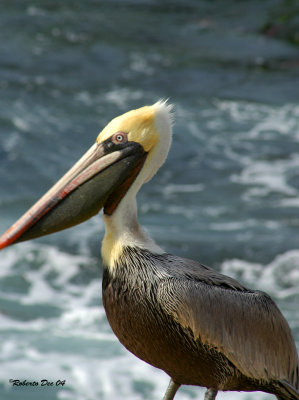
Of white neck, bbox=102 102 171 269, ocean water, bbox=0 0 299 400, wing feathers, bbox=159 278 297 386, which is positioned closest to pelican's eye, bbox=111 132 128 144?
white neck, bbox=102 102 171 269

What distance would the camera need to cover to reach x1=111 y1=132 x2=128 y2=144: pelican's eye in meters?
4.06

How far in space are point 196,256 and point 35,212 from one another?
506 cm

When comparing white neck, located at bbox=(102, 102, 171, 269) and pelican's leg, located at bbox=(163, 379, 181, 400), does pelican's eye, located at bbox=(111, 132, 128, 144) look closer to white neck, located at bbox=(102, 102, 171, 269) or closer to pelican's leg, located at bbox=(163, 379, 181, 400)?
white neck, located at bbox=(102, 102, 171, 269)

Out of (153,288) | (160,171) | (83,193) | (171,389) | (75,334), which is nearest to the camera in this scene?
(153,288)

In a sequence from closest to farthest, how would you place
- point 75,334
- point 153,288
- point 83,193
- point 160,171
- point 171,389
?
point 153,288
point 83,193
point 171,389
point 75,334
point 160,171

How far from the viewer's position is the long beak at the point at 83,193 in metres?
3.97

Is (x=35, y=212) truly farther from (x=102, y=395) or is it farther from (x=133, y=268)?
(x=102, y=395)

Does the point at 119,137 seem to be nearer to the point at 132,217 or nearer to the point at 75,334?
the point at 132,217

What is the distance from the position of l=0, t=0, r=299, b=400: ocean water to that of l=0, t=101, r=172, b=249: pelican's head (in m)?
2.88

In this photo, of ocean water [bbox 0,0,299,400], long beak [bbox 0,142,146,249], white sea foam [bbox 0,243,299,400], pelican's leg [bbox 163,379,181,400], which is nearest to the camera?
long beak [bbox 0,142,146,249]

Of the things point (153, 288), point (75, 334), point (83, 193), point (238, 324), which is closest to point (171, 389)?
point (238, 324)

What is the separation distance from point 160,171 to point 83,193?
7.68m

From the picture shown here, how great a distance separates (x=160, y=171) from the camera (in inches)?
459

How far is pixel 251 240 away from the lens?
9430 mm
